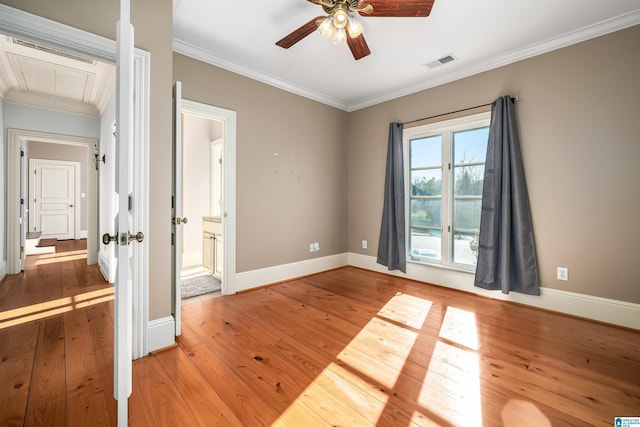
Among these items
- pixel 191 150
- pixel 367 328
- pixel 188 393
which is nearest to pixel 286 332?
pixel 367 328

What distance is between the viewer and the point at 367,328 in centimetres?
240

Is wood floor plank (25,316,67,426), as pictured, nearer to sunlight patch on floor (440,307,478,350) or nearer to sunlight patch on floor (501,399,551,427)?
sunlight patch on floor (501,399,551,427)

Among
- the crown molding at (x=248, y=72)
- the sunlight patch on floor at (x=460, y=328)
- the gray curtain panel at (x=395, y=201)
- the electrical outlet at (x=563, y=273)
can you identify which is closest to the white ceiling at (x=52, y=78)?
the crown molding at (x=248, y=72)

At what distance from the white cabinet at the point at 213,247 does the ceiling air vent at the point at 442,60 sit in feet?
10.9

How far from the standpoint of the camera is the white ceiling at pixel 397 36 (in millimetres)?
2260

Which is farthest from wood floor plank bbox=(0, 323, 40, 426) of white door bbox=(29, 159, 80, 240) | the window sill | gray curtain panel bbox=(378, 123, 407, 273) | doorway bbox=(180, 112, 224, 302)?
white door bbox=(29, 159, 80, 240)

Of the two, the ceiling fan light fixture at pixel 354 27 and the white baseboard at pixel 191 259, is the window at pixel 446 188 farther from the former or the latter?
the white baseboard at pixel 191 259

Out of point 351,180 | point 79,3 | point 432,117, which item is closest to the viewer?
point 79,3

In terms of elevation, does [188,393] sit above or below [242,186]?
below

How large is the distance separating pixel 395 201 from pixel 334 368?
265 centimetres

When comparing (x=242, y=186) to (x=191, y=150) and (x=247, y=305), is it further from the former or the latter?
(x=191, y=150)

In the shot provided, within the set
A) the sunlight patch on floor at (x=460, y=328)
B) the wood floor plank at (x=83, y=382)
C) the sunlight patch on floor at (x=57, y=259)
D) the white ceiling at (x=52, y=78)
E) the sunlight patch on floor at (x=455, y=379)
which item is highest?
the white ceiling at (x=52, y=78)

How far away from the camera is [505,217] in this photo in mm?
2916

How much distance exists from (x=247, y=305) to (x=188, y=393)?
4.43 feet
